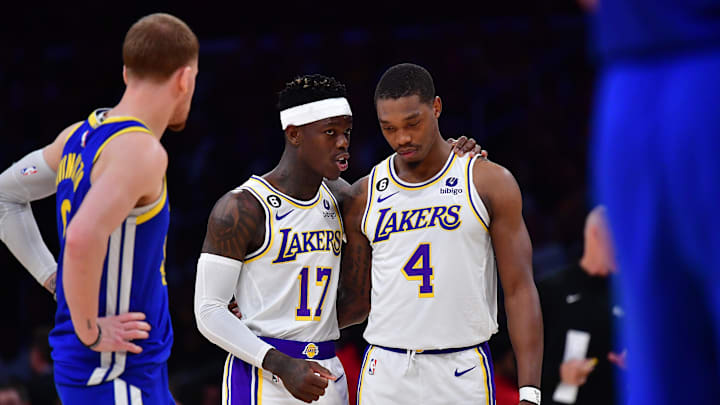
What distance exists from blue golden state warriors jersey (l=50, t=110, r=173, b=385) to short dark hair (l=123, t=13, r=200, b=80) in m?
0.20

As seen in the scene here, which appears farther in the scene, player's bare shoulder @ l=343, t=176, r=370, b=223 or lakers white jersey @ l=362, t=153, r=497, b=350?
player's bare shoulder @ l=343, t=176, r=370, b=223

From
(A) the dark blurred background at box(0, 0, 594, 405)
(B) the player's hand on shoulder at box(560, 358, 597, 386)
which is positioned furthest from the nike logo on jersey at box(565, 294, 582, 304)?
(A) the dark blurred background at box(0, 0, 594, 405)

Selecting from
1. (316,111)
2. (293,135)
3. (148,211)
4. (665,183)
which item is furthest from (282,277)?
(665,183)

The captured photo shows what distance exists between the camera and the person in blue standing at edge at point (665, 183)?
4.77 feet

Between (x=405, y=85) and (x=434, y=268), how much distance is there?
865 millimetres

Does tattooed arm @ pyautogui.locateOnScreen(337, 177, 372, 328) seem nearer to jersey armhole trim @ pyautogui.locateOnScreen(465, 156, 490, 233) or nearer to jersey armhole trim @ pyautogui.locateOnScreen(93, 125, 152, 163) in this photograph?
jersey armhole trim @ pyautogui.locateOnScreen(465, 156, 490, 233)

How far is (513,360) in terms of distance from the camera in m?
6.36

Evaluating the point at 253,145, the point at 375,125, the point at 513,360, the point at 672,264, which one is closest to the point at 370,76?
the point at 375,125

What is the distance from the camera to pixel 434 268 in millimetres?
3934

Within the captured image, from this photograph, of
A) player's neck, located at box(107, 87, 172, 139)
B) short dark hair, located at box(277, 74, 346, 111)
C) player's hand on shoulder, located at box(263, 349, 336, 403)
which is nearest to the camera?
player's neck, located at box(107, 87, 172, 139)

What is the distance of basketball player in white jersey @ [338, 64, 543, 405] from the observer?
153 inches

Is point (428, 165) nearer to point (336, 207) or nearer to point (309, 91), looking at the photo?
point (336, 207)

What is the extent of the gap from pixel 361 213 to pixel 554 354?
1615 mm

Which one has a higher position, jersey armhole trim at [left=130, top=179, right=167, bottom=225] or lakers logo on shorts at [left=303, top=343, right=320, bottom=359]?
jersey armhole trim at [left=130, top=179, right=167, bottom=225]
